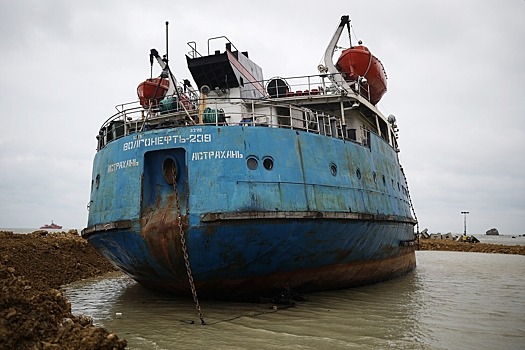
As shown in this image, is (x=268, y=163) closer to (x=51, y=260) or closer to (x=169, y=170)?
(x=169, y=170)

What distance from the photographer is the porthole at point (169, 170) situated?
8578mm

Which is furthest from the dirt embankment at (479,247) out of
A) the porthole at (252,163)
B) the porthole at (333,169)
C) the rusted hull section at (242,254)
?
the porthole at (252,163)

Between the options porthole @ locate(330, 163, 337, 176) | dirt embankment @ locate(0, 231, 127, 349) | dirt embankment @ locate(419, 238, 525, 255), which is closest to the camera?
dirt embankment @ locate(0, 231, 127, 349)

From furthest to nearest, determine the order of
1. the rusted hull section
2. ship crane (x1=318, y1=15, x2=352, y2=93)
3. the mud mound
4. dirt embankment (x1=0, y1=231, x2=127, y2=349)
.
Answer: ship crane (x1=318, y1=15, x2=352, y2=93) < the mud mound < the rusted hull section < dirt embankment (x1=0, y1=231, x2=127, y2=349)

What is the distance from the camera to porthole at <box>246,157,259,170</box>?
8.47 m

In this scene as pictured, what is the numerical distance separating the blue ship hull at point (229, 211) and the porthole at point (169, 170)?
2.5 inches

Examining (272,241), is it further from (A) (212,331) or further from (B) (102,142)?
(B) (102,142)

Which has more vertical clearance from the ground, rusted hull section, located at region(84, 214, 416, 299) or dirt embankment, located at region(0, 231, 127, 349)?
rusted hull section, located at region(84, 214, 416, 299)

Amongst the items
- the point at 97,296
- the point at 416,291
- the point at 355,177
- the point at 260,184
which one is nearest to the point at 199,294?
the point at 260,184

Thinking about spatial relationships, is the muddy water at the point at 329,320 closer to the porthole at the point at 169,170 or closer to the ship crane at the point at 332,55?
the porthole at the point at 169,170

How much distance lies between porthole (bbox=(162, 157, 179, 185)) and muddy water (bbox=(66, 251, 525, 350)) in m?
2.50

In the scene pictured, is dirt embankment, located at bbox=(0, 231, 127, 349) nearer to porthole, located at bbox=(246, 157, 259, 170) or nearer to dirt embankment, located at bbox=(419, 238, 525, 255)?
porthole, located at bbox=(246, 157, 259, 170)

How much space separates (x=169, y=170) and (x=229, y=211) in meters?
1.61

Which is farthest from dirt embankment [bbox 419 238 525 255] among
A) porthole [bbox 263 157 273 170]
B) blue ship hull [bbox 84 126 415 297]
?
porthole [bbox 263 157 273 170]
